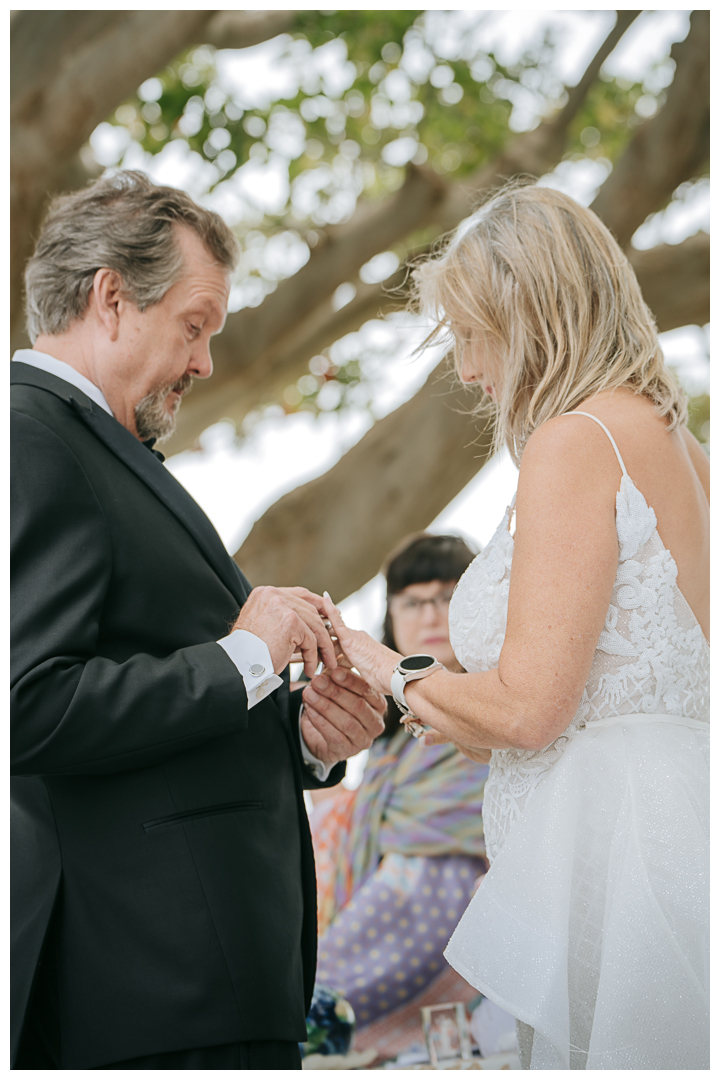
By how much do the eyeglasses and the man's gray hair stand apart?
184cm

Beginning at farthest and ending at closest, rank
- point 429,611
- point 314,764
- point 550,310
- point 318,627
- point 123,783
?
1. point 429,611
2. point 314,764
3. point 318,627
4. point 550,310
5. point 123,783

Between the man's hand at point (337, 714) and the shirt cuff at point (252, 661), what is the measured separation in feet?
1.12

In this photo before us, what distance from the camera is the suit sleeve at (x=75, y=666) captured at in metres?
1.40

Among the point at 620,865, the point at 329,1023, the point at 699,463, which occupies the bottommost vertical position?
the point at 329,1023

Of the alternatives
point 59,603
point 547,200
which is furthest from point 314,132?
point 59,603

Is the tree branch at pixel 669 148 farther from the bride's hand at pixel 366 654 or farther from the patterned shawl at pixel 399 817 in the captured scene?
the bride's hand at pixel 366 654

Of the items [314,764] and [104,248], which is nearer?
[104,248]

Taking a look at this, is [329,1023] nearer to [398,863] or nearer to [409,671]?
[398,863]

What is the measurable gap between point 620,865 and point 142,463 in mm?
1088

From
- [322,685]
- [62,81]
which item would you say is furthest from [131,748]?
[62,81]

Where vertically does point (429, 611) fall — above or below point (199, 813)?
above

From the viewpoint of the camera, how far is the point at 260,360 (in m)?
4.71

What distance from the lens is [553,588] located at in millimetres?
1428
